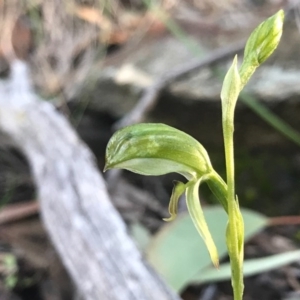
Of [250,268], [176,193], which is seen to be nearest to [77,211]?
[250,268]

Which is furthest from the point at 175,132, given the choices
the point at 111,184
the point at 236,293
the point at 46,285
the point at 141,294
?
the point at 111,184

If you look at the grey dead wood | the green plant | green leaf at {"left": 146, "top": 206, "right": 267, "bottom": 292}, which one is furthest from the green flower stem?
green leaf at {"left": 146, "top": 206, "right": 267, "bottom": 292}

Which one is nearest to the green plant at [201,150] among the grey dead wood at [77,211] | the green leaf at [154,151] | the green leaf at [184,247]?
the green leaf at [154,151]

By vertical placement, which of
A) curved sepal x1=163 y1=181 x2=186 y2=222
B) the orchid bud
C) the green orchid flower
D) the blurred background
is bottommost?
the blurred background

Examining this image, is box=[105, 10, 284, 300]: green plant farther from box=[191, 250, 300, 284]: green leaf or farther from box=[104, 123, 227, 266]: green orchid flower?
box=[191, 250, 300, 284]: green leaf

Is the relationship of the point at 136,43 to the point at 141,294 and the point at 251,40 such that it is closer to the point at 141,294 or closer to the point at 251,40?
the point at 141,294
